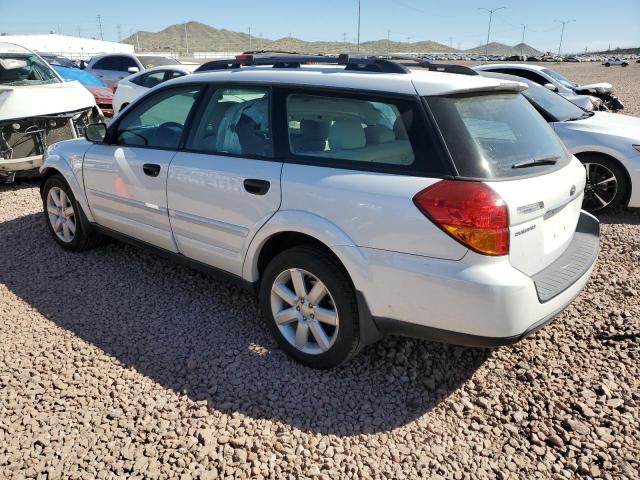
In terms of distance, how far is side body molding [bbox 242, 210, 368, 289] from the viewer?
2.64 m

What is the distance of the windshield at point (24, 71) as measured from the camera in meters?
7.26

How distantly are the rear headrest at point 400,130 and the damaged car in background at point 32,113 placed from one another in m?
5.48

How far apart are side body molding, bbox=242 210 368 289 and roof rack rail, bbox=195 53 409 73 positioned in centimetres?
99

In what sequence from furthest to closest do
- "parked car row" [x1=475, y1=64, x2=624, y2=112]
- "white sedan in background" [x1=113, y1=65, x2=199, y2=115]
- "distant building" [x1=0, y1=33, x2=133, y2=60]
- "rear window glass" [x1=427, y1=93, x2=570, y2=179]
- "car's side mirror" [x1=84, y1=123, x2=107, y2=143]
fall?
"distant building" [x1=0, y1=33, x2=133, y2=60], "white sedan in background" [x1=113, y1=65, x2=199, y2=115], "parked car row" [x1=475, y1=64, x2=624, y2=112], "car's side mirror" [x1=84, y1=123, x2=107, y2=143], "rear window glass" [x1=427, y1=93, x2=570, y2=179]

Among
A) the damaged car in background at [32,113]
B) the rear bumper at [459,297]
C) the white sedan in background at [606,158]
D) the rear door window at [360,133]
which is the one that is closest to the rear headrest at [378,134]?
the rear door window at [360,133]

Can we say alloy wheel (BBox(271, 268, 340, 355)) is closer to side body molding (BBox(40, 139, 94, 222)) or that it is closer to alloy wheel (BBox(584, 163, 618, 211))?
side body molding (BBox(40, 139, 94, 222))

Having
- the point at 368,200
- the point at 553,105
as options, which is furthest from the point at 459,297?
Result: the point at 553,105

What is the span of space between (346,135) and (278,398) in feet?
4.93

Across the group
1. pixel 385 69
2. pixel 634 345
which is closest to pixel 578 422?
pixel 634 345

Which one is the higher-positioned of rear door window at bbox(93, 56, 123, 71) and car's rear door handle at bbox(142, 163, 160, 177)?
rear door window at bbox(93, 56, 123, 71)

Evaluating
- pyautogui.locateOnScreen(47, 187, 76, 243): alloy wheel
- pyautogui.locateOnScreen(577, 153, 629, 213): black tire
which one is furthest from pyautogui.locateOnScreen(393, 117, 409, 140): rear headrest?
pyautogui.locateOnScreen(577, 153, 629, 213): black tire

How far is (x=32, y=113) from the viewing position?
6.48 m

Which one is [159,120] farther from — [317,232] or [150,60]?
[150,60]

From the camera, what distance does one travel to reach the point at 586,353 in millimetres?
3240
